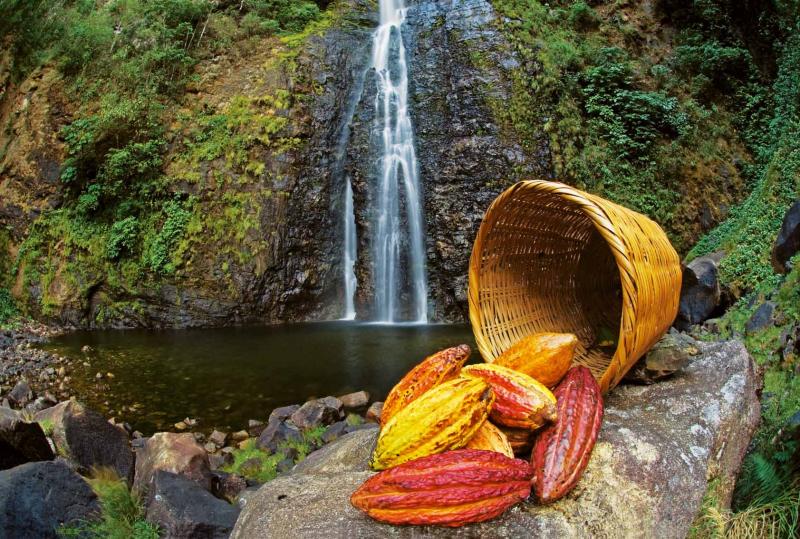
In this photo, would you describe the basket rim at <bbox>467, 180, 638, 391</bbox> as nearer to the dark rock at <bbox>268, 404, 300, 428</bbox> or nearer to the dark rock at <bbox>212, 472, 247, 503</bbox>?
the dark rock at <bbox>212, 472, 247, 503</bbox>

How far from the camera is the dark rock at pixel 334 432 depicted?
4741 mm

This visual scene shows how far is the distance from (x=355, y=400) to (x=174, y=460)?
2.80 m

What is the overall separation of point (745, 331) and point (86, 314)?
12625 mm

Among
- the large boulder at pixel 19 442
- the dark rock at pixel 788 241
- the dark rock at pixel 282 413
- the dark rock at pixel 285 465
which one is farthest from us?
the dark rock at pixel 788 241

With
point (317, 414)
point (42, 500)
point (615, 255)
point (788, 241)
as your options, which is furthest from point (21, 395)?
point (788, 241)

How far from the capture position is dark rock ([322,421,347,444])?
474 centimetres

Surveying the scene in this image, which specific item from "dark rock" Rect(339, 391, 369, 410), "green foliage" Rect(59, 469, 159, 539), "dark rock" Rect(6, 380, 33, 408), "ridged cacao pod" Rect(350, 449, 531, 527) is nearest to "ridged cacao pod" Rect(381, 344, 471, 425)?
"ridged cacao pod" Rect(350, 449, 531, 527)

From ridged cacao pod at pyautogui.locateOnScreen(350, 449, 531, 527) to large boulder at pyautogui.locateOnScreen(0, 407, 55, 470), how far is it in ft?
8.91

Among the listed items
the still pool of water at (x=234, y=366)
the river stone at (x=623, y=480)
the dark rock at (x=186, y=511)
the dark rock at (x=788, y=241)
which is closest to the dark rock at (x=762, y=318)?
the dark rock at (x=788, y=241)

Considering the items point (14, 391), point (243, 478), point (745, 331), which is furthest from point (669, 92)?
point (14, 391)

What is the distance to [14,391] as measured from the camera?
6.50m

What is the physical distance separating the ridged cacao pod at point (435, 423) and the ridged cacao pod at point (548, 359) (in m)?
0.42

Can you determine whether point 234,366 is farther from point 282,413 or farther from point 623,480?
point 623,480

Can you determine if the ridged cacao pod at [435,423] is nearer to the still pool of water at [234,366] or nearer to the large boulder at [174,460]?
the large boulder at [174,460]
